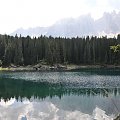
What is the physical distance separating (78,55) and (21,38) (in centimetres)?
3386

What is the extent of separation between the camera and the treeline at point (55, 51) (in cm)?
15425

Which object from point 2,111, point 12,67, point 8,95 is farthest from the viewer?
point 12,67

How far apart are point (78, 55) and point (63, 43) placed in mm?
10837

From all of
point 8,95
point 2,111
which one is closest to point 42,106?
point 2,111

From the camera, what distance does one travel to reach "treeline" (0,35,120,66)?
506 ft

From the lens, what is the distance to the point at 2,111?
1501 inches

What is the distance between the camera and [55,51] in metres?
156

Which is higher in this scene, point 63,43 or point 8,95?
point 63,43

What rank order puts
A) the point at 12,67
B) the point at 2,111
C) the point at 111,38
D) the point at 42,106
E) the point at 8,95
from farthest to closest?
the point at 111,38 → the point at 12,67 → the point at 8,95 → the point at 42,106 → the point at 2,111

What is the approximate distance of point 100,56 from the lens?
16412 cm

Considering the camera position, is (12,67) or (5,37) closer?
(12,67)

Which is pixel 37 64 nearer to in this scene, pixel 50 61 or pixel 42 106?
pixel 50 61

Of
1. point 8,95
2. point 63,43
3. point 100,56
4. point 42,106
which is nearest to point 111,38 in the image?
point 100,56

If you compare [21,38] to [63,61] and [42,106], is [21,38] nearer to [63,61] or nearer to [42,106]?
[63,61]
